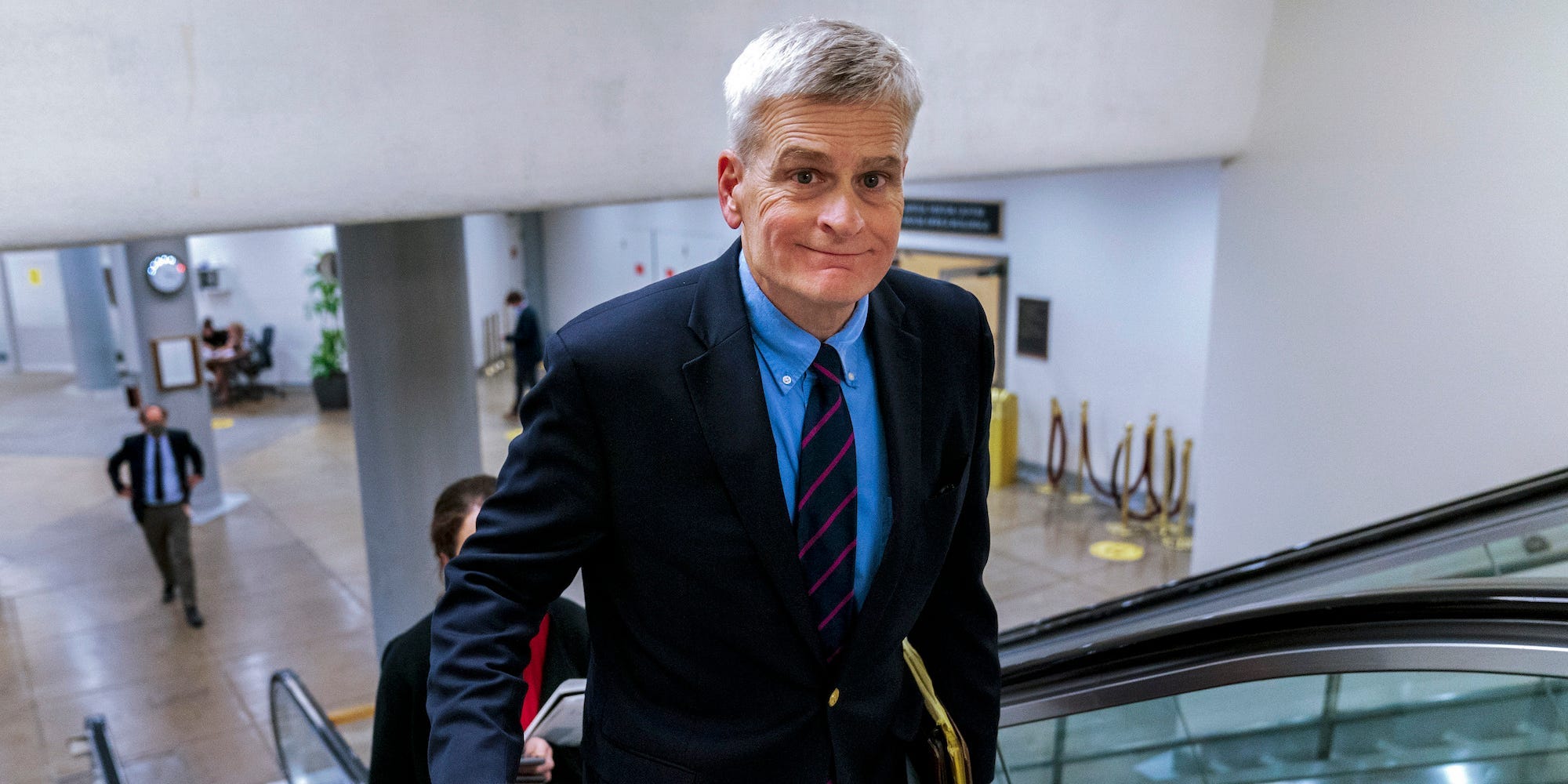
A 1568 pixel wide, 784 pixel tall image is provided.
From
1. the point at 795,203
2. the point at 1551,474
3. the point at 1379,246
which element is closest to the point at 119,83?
the point at 795,203

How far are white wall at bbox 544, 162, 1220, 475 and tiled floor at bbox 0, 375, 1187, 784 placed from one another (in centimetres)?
115

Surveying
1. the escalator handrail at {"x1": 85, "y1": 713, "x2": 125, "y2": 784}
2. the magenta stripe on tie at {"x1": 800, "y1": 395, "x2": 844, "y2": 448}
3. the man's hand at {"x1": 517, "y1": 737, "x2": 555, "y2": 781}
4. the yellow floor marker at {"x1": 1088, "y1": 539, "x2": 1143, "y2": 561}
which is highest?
the magenta stripe on tie at {"x1": 800, "y1": 395, "x2": 844, "y2": 448}

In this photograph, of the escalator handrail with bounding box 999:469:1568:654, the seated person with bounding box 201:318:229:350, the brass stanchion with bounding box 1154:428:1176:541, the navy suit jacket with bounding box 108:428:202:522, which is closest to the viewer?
the escalator handrail with bounding box 999:469:1568:654

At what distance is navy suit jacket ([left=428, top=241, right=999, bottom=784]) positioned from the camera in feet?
4.44

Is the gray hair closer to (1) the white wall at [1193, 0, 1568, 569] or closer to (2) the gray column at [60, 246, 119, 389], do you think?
(1) the white wall at [1193, 0, 1568, 569]

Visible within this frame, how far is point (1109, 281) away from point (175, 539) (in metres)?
8.42

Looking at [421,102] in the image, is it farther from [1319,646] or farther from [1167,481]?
[1167,481]

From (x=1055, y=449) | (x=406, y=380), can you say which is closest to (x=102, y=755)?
(x=406, y=380)

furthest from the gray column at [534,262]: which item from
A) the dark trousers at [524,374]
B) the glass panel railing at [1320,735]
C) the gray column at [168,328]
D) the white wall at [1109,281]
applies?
the glass panel railing at [1320,735]

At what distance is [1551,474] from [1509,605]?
1.85m

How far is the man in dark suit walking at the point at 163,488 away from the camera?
8.68m

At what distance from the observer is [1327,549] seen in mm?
3699

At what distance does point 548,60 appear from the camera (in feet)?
12.9

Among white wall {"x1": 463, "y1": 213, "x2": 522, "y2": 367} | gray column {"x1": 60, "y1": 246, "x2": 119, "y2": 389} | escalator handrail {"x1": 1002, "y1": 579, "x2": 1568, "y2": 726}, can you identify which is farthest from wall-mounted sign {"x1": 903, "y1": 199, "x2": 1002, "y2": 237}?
gray column {"x1": 60, "y1": 246, "x2": 119, "y2": 389}
